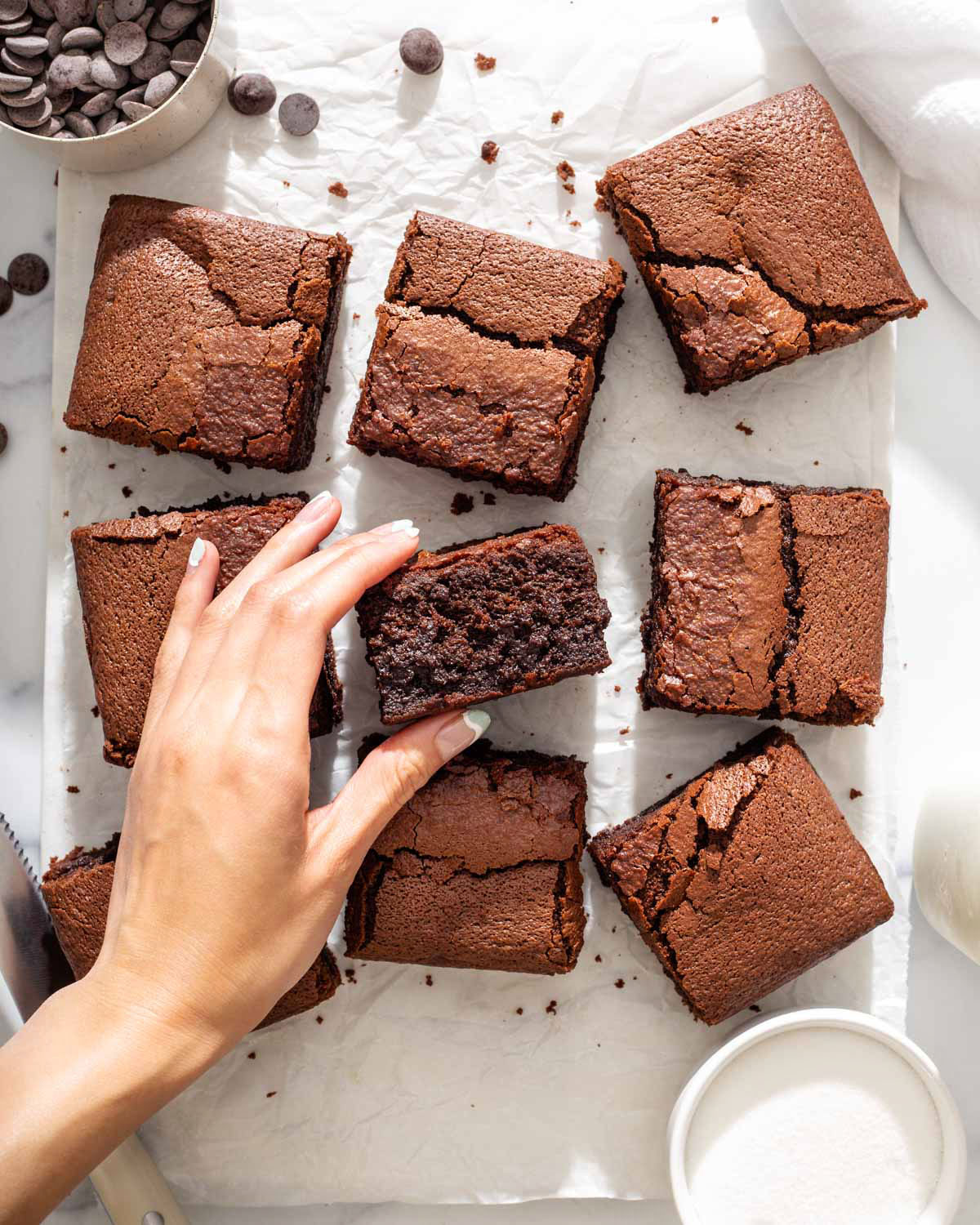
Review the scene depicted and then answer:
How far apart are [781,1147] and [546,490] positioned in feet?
7.11

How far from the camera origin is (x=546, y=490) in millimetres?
3264

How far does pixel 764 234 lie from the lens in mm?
3121

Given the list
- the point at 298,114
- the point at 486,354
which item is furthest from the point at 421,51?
the point at 486,354

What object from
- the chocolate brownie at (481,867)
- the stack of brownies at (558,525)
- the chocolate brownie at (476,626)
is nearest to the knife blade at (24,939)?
the stack of brownies at (558,525)

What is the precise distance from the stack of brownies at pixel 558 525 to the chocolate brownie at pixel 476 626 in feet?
0.05

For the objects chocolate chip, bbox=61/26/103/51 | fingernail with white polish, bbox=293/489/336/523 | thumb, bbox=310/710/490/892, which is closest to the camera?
thumb, bbox=310/710/490/892

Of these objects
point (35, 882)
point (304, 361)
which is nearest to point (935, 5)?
point (304, 361)

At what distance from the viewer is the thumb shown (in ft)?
9.37

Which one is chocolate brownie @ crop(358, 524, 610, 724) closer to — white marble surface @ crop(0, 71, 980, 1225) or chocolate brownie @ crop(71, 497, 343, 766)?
chocolate brownie @ crop(71, 497, 343, 766)

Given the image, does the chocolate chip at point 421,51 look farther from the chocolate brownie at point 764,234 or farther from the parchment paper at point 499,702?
the chocolate brownie at point 764,234

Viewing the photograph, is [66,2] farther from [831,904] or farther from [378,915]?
[831,904]

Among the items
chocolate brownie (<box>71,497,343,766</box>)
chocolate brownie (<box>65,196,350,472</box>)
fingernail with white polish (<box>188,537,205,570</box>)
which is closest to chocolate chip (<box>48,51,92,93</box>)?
chocolate brownie (<box>65,196,350,472</box>)

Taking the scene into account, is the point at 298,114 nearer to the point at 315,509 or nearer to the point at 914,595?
the point at 315,509

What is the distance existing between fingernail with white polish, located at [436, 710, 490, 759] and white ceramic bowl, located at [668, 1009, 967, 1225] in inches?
47.1
